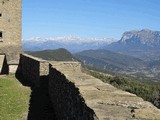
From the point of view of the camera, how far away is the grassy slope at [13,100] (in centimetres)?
1552

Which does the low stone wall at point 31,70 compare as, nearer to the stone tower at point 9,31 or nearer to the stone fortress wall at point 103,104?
the stone tower at point 9,31

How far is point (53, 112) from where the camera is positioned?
1639 cm

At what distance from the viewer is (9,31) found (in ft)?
109

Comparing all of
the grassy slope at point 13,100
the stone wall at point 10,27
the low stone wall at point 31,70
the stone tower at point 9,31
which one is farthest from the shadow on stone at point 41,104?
the stone wall at point 10,27

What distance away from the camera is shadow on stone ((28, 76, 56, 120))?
15609mm

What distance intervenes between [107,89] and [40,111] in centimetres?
650

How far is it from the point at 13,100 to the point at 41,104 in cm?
180

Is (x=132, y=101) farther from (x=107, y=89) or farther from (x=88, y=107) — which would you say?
(x=107, y=89)

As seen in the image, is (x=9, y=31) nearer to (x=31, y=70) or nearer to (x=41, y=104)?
(x=31, y=70)

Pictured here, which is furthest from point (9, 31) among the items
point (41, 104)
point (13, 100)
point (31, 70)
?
point (41, 104)

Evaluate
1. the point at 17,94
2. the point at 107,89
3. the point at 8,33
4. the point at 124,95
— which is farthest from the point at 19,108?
the point at 8,33

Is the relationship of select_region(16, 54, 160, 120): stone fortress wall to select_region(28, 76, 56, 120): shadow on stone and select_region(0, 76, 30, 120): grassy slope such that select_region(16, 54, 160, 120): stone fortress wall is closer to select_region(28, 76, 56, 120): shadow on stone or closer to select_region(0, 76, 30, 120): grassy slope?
select_region(28, 76, 56, 120): shadow on stone

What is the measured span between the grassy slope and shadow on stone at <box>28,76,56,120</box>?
314 millimetres

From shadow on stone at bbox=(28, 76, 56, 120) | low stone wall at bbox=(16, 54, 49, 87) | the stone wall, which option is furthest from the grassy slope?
the stone wall
